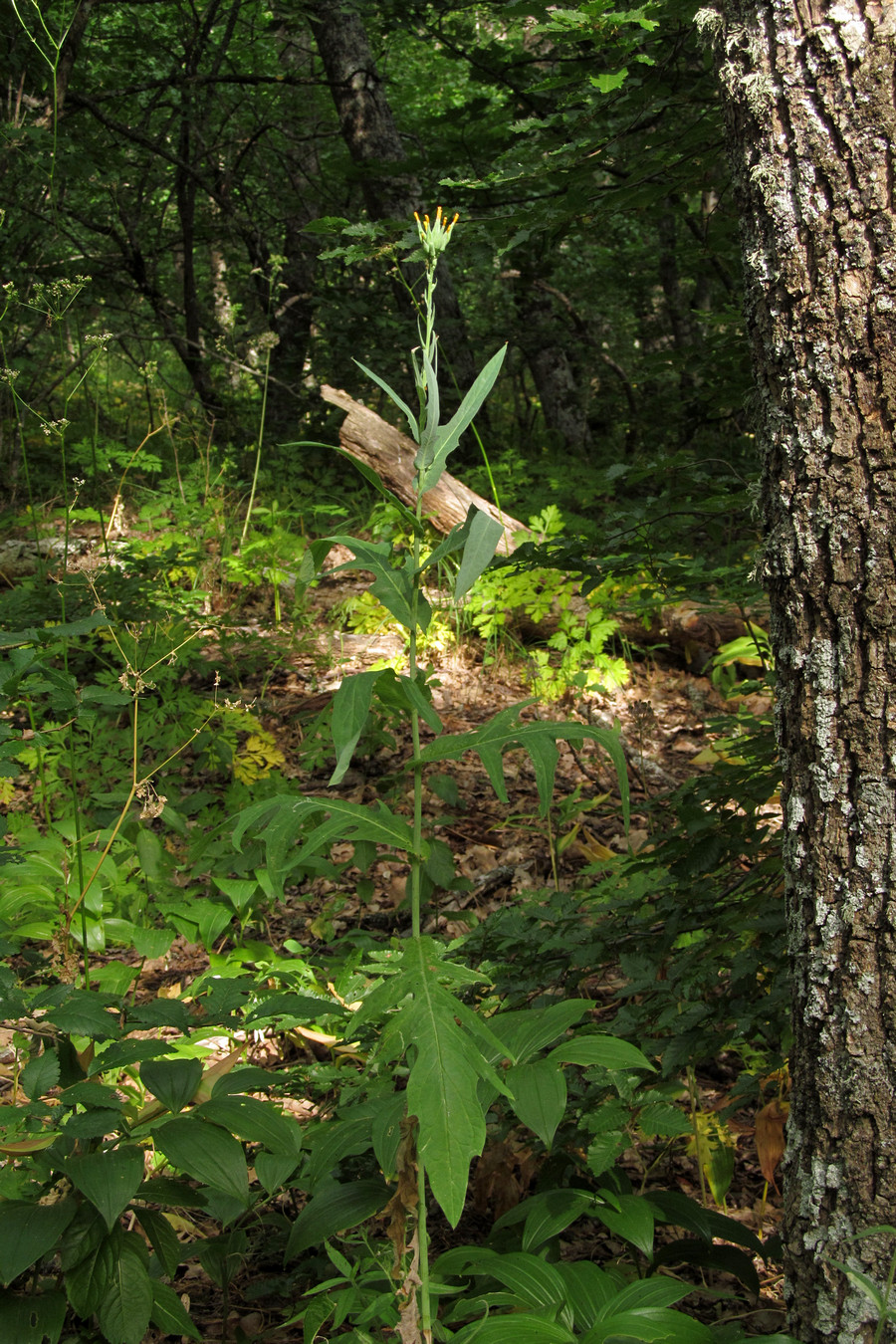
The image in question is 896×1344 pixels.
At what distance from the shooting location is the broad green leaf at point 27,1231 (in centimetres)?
123

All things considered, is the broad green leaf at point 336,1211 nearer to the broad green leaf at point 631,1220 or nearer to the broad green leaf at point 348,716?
the broad green leaf at point 631,1220

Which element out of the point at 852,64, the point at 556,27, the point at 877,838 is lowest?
the point at 877,838

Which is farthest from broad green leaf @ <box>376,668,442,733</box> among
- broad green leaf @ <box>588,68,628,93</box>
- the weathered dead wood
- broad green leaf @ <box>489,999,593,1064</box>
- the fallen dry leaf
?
the weathered dead wood

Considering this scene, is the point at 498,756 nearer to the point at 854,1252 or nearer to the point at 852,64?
the point at 854,1252

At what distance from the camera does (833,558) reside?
51.8 inches

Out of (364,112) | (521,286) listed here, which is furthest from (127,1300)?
(364,112)

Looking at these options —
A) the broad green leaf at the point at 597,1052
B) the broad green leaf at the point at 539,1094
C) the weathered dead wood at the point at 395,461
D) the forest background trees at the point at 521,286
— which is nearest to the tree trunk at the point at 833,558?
the forest background trees at the point at 521,286

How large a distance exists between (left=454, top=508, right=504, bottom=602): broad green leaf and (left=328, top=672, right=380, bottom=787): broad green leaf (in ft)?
0.51

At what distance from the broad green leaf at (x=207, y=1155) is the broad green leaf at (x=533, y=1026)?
0.42 m

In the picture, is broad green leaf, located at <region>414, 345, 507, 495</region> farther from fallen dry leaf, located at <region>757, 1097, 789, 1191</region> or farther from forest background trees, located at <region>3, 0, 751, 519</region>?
forest background trees, located at <region>3, 0, 751, 519</region>

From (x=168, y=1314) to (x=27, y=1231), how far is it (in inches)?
11.1

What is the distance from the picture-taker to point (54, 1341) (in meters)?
1.31

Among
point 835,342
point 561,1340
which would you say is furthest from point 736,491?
point 561,1340

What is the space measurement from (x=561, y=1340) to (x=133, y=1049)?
704 mm
